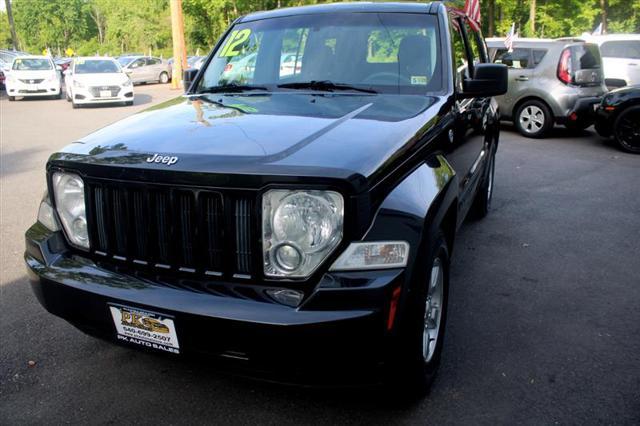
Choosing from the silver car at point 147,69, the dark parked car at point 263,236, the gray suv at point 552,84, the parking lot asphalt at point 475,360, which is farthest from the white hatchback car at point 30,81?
the dark parked car at point 263,236

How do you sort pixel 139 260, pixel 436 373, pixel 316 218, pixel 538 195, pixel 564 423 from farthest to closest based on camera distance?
pixel 538 195, pixel 436 373, pixel 564 423, pixel 139 260, pixel 316 218

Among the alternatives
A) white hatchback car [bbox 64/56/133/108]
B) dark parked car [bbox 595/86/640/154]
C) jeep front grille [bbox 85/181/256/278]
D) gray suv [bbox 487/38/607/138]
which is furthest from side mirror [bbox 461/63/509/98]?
white hatchback car [bbox 64/56/133/108]

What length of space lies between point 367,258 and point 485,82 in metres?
1.90

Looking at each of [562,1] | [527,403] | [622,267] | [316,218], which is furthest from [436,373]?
[562,1]

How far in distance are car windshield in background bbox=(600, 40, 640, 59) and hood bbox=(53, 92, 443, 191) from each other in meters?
12.4

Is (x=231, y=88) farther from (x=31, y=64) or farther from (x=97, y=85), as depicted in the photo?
(x=31, y=64)

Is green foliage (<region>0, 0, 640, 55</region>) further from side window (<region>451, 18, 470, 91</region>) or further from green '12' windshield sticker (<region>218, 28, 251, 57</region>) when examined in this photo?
green '12' windshield sticker (<region>218, 28, 251, 57</region>)

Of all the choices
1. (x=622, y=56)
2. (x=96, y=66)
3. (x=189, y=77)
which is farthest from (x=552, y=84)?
(x=96, y=66)

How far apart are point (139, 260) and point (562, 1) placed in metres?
37.5

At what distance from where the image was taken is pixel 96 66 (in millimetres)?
18516

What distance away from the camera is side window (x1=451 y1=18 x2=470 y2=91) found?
3.71 meters

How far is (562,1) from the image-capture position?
3412 centimetres

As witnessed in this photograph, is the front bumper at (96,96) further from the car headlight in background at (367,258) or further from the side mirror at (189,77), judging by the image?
the car headlight in background at (367,258)

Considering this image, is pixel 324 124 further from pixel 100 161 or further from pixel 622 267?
pixel 622 267
